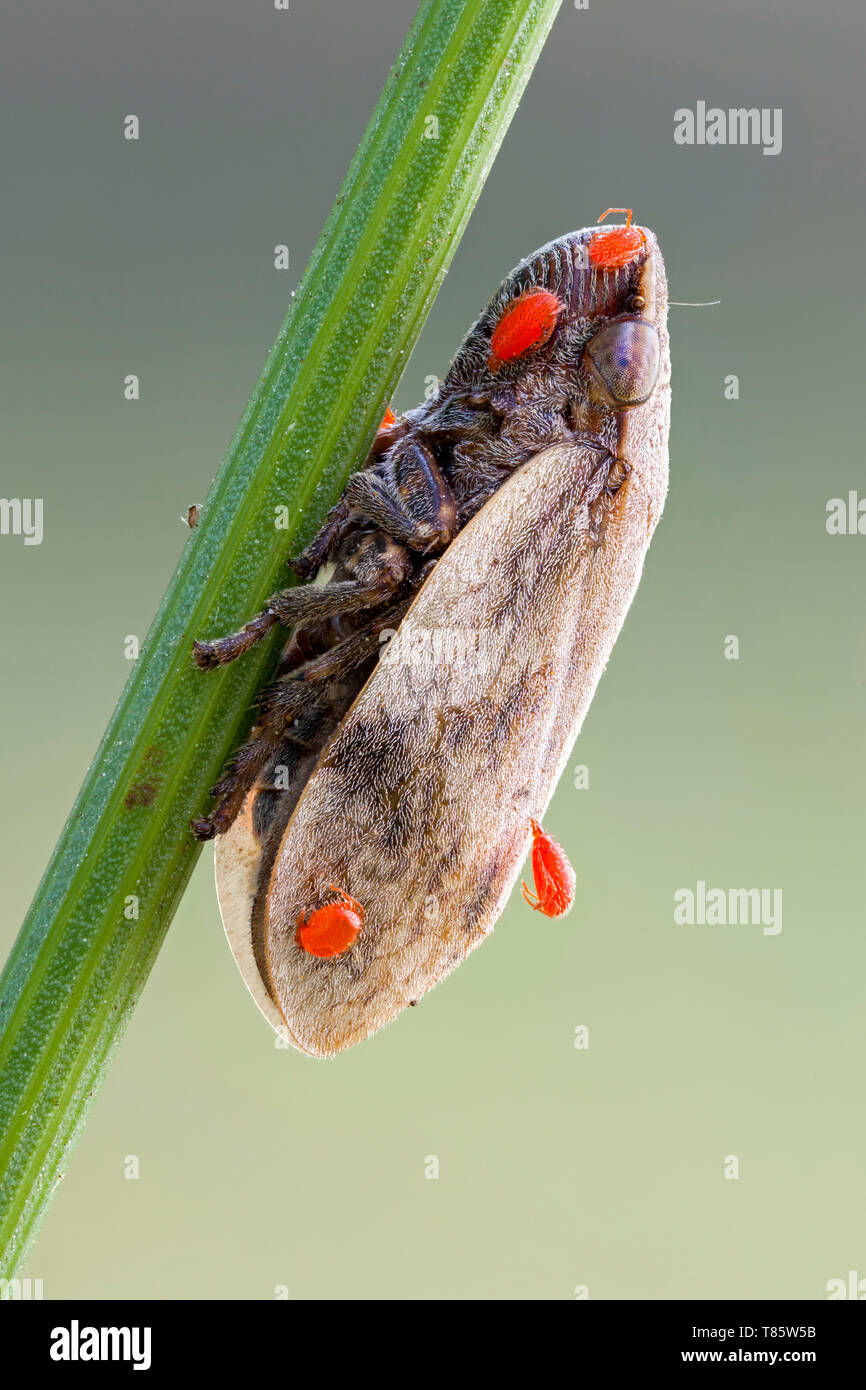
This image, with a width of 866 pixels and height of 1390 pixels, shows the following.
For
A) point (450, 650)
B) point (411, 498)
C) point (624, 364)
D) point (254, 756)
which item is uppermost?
point (624, 364)

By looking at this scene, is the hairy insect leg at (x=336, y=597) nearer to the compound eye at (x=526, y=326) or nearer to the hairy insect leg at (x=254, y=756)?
the hairy insect leg at (x=254, y=756)

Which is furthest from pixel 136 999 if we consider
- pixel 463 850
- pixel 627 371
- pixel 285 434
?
pixel 627 371

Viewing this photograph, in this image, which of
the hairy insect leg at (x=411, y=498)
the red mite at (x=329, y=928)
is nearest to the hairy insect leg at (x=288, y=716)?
the hairy insect leg at (x=411, y=498)

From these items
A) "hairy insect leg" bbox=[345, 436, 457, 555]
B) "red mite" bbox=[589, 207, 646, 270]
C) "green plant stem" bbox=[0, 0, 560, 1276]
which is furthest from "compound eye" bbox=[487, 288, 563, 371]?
"green plant stem" bbox=[0, 0, 560, 1276]

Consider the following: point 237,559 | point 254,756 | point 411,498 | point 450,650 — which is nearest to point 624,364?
point 411,498

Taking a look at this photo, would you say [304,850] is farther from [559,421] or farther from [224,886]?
[559,421]

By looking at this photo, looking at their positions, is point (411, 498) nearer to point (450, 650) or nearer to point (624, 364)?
point (450, 650)
